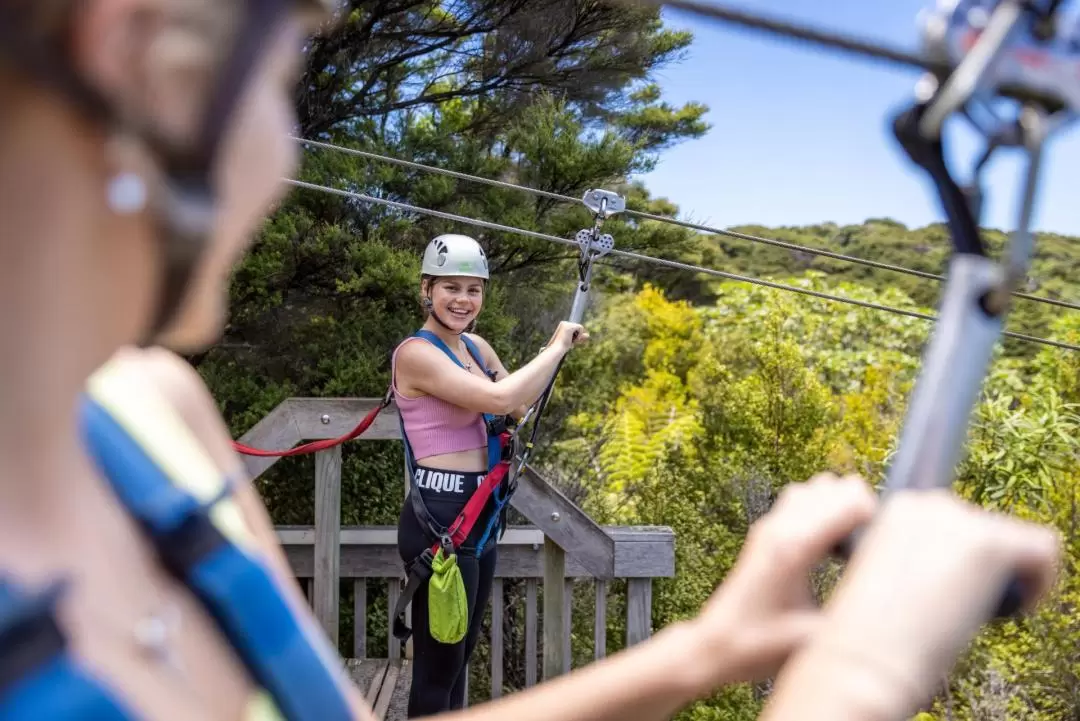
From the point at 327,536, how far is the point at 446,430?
1.10 metres

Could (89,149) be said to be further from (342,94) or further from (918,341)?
(918,341)

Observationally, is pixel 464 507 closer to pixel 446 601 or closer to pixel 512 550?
pixel 446 601

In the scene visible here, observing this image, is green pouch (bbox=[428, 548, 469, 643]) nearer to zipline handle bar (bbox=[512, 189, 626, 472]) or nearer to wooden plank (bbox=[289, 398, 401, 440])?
zipline handle bar (bbox=[512, 189, 626, 472])

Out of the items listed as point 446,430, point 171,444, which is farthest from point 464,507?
point 171,444

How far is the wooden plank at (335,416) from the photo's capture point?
4203 mm

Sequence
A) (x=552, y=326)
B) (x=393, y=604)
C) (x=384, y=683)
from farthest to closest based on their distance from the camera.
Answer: (x=552, y=326)
(x=393, y=604)
(x=384, y=683)

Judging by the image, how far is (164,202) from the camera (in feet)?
1.55

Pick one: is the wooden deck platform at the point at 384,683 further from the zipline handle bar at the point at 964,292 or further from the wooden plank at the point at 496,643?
the zipline handle bar at the point at 964,292

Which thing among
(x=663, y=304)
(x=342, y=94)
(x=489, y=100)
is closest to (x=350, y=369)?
(x=342, y=94)

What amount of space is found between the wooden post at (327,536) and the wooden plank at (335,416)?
0.54 feet

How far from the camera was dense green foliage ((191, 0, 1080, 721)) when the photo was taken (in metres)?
6.30

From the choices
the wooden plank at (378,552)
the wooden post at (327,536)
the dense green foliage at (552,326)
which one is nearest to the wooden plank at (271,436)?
the wooden post at (327,536)

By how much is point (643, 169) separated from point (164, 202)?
7.47 meters

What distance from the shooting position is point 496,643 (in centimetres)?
448
